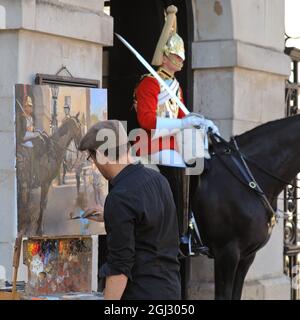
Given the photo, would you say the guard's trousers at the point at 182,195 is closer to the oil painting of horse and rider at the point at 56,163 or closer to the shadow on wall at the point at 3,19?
the oil painting of horse and rider at the point at 56,163

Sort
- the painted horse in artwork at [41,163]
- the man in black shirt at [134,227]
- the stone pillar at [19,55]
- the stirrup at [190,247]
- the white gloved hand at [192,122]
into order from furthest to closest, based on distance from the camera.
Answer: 1. the stirrup at [190,247]
2. the white gloved hand at [192,122]
3. the stone pillar at [19,55]
4. the painted horse in artwork at [41,163]
5. the man in black shirt at [134,227]

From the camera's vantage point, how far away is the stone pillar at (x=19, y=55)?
22.4ft

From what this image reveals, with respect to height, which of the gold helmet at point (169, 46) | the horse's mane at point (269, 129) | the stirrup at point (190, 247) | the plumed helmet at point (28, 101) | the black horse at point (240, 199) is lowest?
the stirrup at point (190, 247)

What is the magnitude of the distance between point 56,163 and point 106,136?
5.57 feet

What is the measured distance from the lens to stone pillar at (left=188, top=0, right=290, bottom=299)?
927 cm

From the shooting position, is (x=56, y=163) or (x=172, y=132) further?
(x=172, y=132)

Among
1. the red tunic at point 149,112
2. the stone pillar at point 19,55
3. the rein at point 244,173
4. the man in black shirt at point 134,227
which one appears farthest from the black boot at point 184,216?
the man in black shirt at point 134,227

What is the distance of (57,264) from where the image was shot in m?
5.70

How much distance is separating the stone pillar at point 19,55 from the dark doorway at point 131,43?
260 cm

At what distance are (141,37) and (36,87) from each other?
14.0 ft

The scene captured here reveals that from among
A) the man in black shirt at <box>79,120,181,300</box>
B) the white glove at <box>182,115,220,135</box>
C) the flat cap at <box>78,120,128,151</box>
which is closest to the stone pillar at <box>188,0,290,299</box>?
the white glove at <box>182,115,220,135</box>

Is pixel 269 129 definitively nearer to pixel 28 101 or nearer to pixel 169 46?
pixel 169 46

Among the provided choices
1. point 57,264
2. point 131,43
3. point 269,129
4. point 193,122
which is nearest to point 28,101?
point 57,264

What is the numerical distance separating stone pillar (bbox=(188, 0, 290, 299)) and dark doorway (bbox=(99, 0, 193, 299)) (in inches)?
11.2
